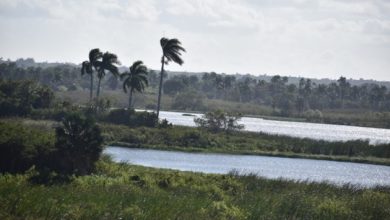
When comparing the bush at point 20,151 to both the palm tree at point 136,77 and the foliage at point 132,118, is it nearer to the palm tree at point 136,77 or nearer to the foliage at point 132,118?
the foliage at point 132,118

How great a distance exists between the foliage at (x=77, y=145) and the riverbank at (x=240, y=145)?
35.9 metres

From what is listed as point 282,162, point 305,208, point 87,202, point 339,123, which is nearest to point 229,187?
point 305,208

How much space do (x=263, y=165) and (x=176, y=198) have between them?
126ft

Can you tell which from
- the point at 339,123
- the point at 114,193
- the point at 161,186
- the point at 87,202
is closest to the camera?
the point at 87,202

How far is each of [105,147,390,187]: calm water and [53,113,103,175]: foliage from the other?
15.0 m

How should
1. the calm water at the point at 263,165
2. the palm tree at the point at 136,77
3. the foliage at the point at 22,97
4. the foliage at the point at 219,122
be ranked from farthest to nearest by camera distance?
the palm tree at the point at 136,77 < the foliage at the point at 219,122 < the foliage at the point at 22,97 < the calm water at the point at 263,165

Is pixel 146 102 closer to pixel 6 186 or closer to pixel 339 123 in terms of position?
pixel 339 123

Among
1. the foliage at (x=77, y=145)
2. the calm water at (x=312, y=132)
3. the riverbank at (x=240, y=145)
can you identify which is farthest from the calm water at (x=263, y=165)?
the calm water at (x=312, y=132)

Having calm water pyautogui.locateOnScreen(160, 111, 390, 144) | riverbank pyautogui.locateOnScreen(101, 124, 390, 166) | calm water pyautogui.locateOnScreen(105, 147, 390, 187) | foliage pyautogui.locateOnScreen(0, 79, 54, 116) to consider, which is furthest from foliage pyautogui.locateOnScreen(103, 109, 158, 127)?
calm water pyautogui.locateOnScreen(160, 111, 390, 144)

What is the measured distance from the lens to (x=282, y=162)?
70750 mm

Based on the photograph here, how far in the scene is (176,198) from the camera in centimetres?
2820

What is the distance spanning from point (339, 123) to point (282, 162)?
112225mm

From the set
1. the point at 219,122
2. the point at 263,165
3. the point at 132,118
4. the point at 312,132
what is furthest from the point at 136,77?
the point at 263,165

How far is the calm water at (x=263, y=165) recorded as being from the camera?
57.8 meters
